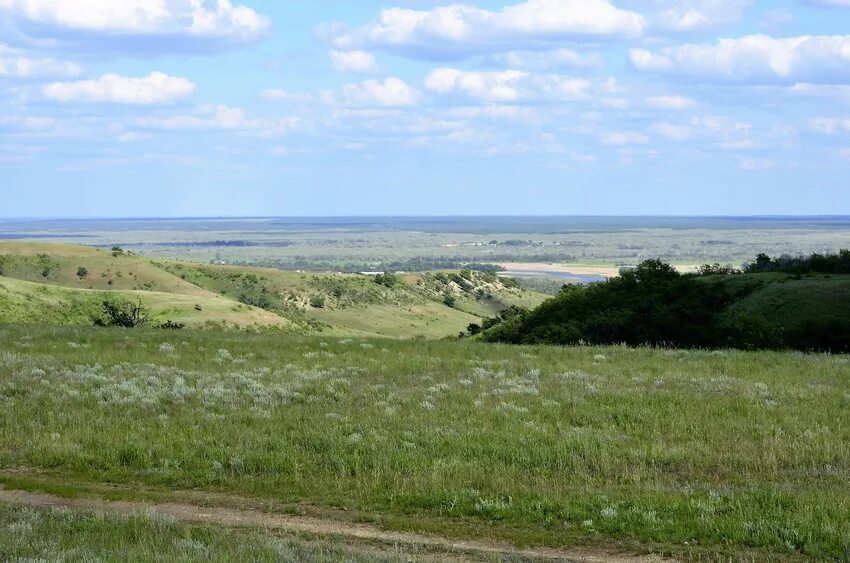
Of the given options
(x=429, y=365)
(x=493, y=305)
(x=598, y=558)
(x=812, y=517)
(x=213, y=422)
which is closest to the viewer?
(x=598, y=558)

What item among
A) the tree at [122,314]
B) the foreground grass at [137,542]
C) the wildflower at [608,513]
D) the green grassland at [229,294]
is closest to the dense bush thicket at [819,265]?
the tree at [122,314]

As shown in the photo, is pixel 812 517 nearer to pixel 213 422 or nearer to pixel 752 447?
pixel 752 447

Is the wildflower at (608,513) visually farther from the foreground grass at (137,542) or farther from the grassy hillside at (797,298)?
the grassy hillside at (797,298)

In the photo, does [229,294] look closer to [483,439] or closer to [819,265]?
[819,265]

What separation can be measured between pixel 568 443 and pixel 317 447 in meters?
4.52

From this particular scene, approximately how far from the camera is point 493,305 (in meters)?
155

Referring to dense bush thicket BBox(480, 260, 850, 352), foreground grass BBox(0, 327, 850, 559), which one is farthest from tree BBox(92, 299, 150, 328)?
foreground grass BBox(0, 327, 850, 559)

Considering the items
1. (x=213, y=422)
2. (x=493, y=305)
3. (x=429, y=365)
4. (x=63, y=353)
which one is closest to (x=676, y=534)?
(x=213, y=422)

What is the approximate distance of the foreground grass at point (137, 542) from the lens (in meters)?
10.1

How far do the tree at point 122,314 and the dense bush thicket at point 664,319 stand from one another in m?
24.6

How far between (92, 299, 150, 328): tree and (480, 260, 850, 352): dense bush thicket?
24601mm

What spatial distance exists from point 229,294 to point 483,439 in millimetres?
111225

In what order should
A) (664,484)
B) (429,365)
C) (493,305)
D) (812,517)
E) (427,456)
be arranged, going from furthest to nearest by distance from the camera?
(493,305)
(429,365)
(427,456)
(664,484)
(812,517)

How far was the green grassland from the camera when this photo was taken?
83.3 metres
